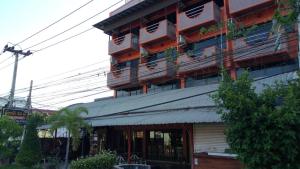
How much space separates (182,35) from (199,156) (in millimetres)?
13560

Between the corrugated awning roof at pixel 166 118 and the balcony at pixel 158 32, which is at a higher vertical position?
the balcony at pixel 158 32

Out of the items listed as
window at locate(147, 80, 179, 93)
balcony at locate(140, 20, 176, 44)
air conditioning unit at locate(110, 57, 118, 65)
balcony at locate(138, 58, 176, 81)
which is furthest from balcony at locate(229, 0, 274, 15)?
air conditioning unit at locate(110, 57, 118, 65)

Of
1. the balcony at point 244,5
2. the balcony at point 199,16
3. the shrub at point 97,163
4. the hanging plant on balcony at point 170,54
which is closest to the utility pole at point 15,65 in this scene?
the balcony at point 199,16

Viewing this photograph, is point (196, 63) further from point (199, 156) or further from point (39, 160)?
point (39, 160)

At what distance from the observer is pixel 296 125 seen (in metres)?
7.39

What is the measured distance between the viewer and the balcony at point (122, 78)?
2753cm

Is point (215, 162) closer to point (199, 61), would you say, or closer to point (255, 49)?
point (255, 49)

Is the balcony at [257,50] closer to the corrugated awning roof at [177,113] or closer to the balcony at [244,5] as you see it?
the corrugated awning roof at [177,113]

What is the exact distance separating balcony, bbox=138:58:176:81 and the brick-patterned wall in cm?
1154

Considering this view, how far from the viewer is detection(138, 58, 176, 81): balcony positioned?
24.2 m

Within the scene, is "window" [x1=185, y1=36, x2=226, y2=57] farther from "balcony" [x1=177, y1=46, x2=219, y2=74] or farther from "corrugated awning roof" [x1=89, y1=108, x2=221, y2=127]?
"corrugated awning roof" [x1=89, y1=108, x2=221, y2=127]

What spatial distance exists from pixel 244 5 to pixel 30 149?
1617 cm

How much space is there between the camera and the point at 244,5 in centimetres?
2058

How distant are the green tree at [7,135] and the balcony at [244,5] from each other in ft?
53.4
